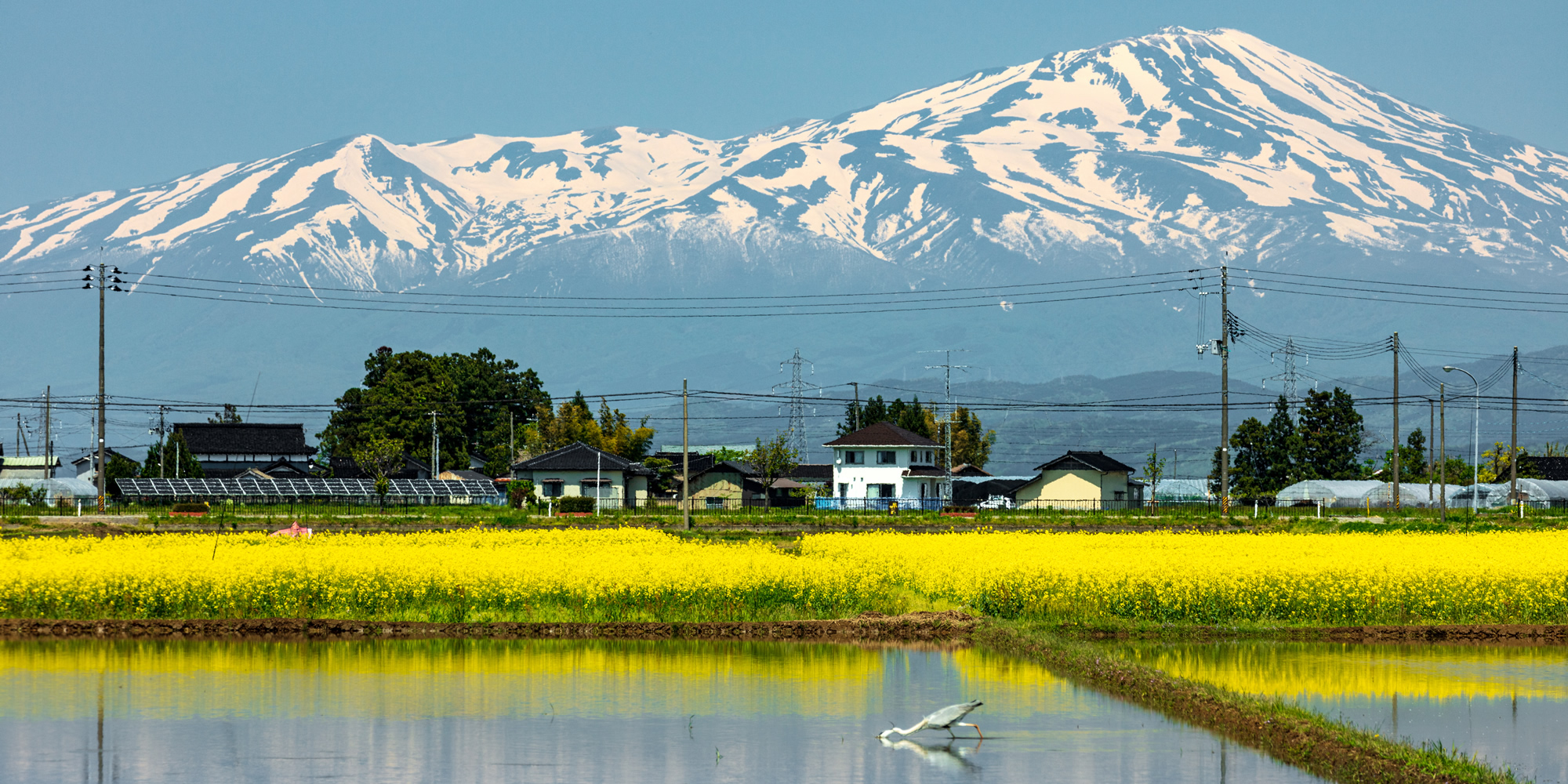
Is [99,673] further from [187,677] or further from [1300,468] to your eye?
[1300,468]

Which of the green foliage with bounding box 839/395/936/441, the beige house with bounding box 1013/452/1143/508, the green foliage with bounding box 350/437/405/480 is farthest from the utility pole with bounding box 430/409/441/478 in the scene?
the beige house with bounding box 1013/452/1143/508

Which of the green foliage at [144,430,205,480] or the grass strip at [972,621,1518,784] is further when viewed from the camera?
the green foliage at [144,430,205,480]

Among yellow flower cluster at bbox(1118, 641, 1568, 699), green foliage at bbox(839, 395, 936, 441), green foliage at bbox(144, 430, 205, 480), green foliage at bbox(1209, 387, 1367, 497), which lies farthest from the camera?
green foliage at bbox(839, 395, 936, 441)

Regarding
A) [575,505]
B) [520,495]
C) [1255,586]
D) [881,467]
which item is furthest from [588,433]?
[1255,586]

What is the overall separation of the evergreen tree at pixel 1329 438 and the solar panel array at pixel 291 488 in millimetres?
57511

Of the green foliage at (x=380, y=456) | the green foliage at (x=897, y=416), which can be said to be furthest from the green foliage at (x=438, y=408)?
the green foliage at (x=897, y=416)

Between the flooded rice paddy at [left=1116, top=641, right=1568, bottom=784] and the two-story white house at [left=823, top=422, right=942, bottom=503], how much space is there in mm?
70766

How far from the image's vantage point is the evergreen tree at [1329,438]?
109062 millimetres

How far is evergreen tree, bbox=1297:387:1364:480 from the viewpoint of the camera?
358ft

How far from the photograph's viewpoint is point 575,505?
238 feet

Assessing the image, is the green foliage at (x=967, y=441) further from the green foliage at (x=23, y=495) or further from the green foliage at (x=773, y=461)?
the green foliage at (x=23, y=495)

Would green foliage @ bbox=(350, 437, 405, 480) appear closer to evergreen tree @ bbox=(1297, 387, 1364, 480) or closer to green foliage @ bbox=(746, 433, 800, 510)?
green foliage @ bbox=(746, 433, 800, 510)

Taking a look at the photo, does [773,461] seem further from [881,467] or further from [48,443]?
[48,443]

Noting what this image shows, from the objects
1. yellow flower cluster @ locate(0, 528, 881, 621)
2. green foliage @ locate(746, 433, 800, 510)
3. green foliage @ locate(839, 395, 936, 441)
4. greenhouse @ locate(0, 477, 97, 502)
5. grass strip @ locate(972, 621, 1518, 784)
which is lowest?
greenhouse @ locate(0, 477, 97, 502)
